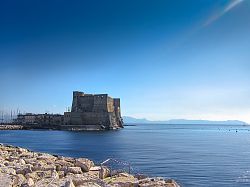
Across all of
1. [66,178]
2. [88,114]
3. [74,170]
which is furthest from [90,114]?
[66,178]

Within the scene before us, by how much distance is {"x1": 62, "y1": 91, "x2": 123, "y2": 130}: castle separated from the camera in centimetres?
10994

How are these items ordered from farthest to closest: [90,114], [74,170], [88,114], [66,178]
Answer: [88,114] → [90,114] → [74,170] → [66,178]

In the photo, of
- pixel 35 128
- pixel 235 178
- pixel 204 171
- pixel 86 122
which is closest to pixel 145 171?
pixel 204 171

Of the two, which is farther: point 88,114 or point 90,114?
point 88,114

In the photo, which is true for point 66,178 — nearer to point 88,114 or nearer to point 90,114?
point 90,114

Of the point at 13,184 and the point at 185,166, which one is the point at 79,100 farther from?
the point at 13,184

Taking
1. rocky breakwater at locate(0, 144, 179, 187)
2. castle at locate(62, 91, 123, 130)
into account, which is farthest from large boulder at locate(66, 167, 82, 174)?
castle at locate(62, 91, 123, 130)

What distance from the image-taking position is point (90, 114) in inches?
4353

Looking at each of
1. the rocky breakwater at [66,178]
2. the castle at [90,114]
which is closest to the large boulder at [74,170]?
the rocky breakwater at [66,178]

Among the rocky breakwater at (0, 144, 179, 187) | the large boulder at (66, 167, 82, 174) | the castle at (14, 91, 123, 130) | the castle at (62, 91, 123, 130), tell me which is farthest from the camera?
the castle at (14, 91, 123, 130)

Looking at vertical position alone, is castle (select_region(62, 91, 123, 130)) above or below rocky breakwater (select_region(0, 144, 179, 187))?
above

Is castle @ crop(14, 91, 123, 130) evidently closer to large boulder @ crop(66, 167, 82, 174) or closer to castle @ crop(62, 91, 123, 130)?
castle @ crop(62, 91, 123, 130)

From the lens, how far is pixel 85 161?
52.0 ft

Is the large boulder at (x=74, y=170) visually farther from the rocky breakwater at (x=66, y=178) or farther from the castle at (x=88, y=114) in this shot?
the castle at (x=88, y=114)
